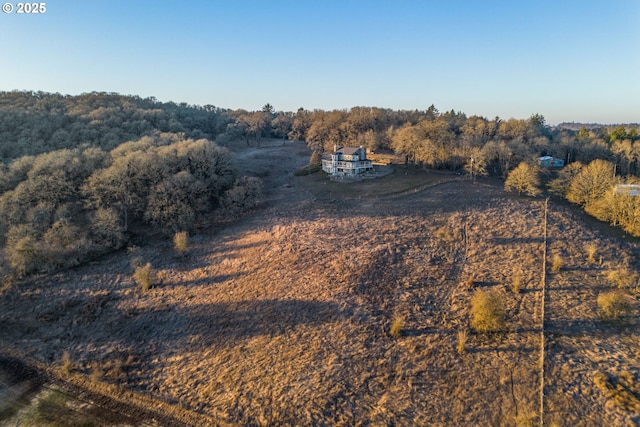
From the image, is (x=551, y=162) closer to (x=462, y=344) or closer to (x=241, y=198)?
(x=241, y=198)

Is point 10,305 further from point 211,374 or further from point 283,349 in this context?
point 283,349

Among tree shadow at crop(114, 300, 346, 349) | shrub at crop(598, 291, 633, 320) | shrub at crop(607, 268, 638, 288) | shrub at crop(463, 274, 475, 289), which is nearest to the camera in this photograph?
tree shadow at crop(114, 300, 346, 349)

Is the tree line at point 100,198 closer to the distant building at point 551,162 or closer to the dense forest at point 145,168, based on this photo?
the dense forest at point 145,168

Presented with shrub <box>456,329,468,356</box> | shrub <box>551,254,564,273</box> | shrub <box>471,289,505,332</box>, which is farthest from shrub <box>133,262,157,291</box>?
shrub <box>551,254,564,273</box>

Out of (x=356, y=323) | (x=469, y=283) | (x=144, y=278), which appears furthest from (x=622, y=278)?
(x=144, y=278)

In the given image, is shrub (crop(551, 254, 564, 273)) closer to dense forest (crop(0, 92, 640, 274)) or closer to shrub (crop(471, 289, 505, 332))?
shrub (crop(471, 289, 505, 332))

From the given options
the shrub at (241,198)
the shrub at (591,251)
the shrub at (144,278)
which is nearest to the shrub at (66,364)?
the shrub at (144,278)

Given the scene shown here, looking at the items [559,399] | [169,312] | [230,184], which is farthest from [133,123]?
[559,399]
